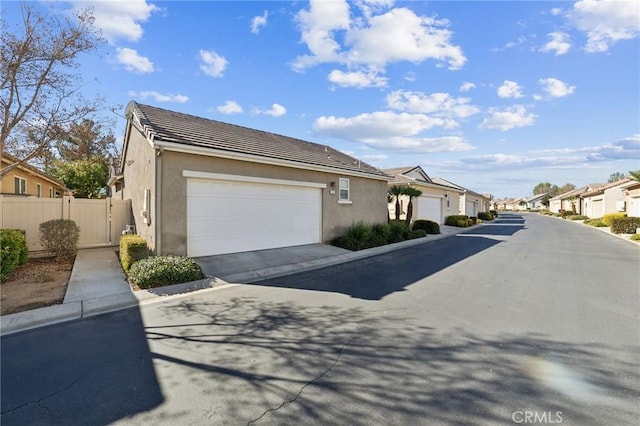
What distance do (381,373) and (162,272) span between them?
5.91m

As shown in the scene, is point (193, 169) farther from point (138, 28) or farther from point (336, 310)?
point (336, 310)

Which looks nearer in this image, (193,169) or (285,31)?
(193,169)

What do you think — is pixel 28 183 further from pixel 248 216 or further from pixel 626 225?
pixel 626 225

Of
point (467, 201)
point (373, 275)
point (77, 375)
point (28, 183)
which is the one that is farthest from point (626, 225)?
point (28, 183)

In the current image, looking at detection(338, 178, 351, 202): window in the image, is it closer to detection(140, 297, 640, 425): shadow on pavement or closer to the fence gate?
the fence gate

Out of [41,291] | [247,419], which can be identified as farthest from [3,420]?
[41,291]

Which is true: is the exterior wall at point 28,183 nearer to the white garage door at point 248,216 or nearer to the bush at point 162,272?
the white garage door at point 248,216

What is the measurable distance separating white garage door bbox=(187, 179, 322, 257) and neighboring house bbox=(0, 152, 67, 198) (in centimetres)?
795

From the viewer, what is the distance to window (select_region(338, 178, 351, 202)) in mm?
14680

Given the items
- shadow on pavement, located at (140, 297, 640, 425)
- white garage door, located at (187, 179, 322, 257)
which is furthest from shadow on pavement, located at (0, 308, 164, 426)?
white garage door, located at (187, 179, 322, 257)

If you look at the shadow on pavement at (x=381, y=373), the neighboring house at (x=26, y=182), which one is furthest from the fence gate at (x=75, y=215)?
the shadow on pavement at (x=381, y=373)

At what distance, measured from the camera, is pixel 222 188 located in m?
10.1

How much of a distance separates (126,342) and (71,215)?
9.39 m

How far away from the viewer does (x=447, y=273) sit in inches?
360
